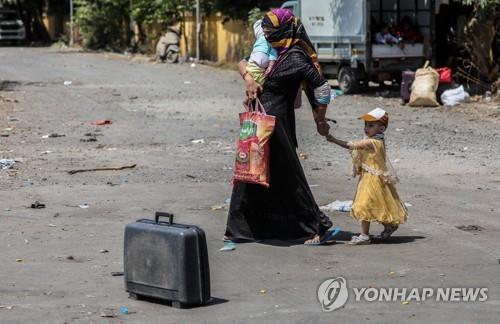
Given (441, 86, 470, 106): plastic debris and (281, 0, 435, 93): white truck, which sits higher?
(281, 0, 435, 93): white truck

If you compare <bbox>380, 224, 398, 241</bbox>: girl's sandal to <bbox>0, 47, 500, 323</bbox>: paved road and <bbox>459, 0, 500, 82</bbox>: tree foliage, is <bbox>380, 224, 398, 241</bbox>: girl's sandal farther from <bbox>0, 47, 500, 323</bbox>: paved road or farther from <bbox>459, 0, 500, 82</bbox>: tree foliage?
<bbox>459, 0, 500, 82</bbox>: tree foliage

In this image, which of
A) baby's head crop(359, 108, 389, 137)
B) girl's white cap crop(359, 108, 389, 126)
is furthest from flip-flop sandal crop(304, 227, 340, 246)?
girl's white cap crop(359, 108, 389, 126)

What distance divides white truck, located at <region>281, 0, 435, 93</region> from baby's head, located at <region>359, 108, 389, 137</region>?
13790 millimetres

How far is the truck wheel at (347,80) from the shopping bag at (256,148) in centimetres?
1459

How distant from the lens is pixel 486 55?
2148 cm

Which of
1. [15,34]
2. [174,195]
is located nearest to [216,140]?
[174,195]

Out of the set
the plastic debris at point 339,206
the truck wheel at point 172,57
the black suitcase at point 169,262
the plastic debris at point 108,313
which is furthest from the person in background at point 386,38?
the plastic debris at point 108,313

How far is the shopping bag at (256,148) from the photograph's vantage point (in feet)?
26.5

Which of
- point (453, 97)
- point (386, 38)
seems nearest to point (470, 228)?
point (453, 97)

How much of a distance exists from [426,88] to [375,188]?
11.9m

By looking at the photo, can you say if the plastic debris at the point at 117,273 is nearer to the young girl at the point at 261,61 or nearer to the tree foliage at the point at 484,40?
the young girl at the point at 261,61

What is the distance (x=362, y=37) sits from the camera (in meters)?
21.9

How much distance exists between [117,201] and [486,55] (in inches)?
512

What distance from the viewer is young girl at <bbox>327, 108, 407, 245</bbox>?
8.17 m
